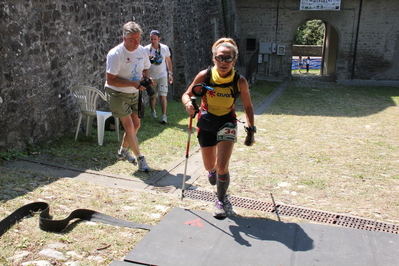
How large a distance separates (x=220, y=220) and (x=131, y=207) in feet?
3.00

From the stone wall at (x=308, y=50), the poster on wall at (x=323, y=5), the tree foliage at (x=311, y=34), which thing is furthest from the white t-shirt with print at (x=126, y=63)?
the tree foliage at (x=311, y=34)

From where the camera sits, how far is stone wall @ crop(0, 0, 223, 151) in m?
5.54

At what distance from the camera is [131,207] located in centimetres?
416

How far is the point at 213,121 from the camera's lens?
4031mm

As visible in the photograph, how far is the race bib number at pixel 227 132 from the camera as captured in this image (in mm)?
3959

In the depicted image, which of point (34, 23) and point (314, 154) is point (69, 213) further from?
point (314, 154)

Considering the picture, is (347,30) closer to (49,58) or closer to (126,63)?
(49,58)

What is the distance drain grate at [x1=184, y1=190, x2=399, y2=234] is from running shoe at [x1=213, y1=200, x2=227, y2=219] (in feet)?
0.61

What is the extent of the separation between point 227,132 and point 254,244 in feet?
3.53

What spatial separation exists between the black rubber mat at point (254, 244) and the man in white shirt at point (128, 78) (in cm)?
178

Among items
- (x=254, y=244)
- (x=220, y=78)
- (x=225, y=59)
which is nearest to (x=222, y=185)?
(x=254, y=244)

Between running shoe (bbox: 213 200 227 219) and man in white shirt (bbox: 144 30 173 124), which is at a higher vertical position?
man in white shirt (bbox: 144 30 173 124)

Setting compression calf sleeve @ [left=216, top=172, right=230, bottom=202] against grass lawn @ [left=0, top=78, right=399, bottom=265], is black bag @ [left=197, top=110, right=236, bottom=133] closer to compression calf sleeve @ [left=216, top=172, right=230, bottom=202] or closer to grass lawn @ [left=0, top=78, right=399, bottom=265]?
compression calf sleeve @ [left=216, top=172, right=230, bottom=202]

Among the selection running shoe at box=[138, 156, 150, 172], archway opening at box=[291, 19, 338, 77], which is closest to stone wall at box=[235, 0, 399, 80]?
archway opening at box=[291, 19, 338, 77]
